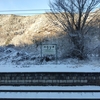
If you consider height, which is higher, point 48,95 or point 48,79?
point 48,79

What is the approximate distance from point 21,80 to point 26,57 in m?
14.9

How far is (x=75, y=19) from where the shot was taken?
97.0ft

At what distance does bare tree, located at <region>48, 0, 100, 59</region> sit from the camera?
92.0 ft

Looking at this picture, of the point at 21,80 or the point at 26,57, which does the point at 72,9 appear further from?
the point at 21,80

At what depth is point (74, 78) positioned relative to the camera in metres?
13.5

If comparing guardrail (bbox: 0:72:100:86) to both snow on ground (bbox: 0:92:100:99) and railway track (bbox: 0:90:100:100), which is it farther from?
snow on ground (bbox: 0:92:100:99)

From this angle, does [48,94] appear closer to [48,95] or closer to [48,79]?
[48,95]

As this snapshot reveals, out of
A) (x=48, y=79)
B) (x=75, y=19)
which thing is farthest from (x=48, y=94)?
(x=75, y=19)

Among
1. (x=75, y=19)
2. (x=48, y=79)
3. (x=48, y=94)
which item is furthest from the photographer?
(x=75, y=19)

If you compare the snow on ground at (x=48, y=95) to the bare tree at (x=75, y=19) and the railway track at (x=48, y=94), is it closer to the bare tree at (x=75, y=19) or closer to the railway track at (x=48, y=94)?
the railway track at (x=48, y=94)

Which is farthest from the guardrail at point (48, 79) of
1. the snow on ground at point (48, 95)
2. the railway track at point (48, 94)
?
the snow on ground at point (48, 95)

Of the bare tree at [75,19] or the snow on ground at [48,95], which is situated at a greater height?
the bare tree at [75,19]

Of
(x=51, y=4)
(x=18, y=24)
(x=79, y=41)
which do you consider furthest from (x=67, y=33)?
(x=18, y=24)

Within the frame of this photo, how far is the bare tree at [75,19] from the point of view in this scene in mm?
28047
